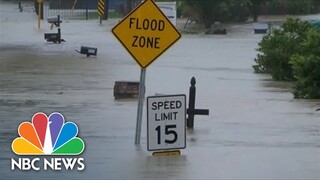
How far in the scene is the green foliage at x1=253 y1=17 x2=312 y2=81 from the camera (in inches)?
1177

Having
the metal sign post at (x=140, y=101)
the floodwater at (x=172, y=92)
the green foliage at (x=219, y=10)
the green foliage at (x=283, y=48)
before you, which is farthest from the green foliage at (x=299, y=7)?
the metal sign post at (x=140, y=101)

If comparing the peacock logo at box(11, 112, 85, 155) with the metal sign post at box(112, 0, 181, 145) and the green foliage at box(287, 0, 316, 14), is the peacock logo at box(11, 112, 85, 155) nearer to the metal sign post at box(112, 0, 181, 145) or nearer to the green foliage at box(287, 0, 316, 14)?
the metal sign post at box(112, 0, 181, 145)

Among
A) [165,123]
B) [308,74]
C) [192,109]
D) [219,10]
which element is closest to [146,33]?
[165,123]

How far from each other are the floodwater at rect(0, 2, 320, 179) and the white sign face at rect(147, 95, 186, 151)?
0.23 metres

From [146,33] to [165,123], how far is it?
145 centimetres

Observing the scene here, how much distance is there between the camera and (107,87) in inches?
1056

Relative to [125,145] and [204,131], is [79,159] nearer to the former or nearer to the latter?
[125,145]

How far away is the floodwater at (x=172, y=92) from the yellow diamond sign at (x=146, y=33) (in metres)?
1.53

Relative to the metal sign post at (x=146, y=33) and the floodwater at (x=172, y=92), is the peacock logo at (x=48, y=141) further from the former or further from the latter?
the metal sign post at (x=146, y=33)

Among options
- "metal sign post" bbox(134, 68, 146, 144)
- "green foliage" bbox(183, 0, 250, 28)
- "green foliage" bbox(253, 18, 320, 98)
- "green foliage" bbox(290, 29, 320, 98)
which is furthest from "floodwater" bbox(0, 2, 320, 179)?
"green foliage" bbox(183, 0, 250, 28)

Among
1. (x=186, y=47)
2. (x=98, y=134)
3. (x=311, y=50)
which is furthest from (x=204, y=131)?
(x=186, y=47)

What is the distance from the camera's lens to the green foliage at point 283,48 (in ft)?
98.1

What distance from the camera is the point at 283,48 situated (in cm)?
3014

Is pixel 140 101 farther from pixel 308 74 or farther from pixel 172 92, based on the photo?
pixel 172 92
